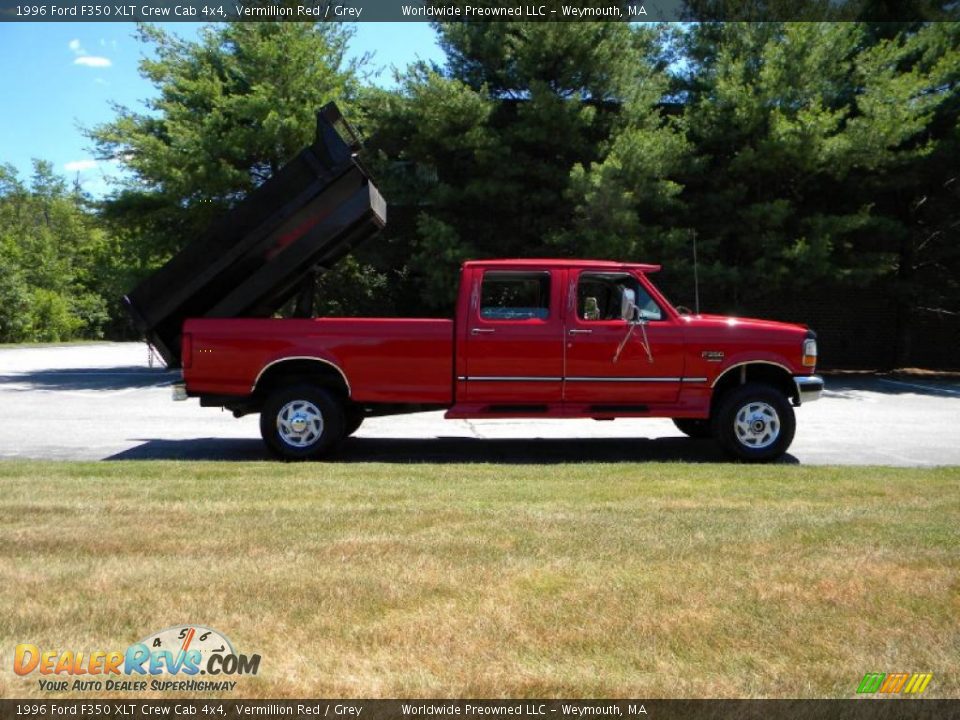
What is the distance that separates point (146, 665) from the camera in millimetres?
3357

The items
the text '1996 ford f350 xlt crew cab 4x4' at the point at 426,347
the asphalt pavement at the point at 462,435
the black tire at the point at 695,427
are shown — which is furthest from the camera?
the black tire at the point at 695,427

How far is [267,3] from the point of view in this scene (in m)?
23.0

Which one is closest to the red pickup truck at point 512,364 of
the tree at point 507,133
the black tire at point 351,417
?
the black tire at point 351,417

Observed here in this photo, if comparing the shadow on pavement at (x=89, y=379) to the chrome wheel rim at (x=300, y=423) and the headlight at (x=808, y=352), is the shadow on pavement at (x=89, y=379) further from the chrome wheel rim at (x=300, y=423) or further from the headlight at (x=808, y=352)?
the headlight at (x=808, y=352)

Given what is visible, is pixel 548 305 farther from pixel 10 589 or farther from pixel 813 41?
pixel 813 41

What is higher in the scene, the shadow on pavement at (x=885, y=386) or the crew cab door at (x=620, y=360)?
the crew cab door at (x=620, y=360)

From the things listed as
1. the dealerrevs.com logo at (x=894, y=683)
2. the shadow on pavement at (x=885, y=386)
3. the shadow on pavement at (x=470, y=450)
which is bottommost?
the shadow on pavement at (x=470, y=450)

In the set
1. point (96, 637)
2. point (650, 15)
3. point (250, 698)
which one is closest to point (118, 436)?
point (96, 637)

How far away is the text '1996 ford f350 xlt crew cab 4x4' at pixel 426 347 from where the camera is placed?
9.02 m

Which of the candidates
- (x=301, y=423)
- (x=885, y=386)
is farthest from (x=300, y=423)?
(x=885, y=386)

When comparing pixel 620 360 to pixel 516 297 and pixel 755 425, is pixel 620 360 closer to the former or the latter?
pixel 516 297

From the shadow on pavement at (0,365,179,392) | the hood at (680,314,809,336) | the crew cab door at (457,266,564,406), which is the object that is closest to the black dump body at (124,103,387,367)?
the crew cab door at (457,266,564,406)

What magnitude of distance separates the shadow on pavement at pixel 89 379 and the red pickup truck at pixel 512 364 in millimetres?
10156

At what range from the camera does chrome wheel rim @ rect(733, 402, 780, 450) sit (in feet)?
30.2
